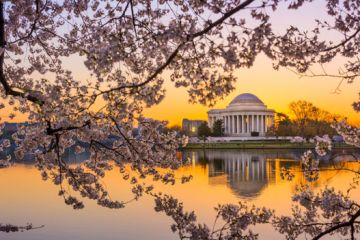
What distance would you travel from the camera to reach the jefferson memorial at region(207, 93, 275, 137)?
103m

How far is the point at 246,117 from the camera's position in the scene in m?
104

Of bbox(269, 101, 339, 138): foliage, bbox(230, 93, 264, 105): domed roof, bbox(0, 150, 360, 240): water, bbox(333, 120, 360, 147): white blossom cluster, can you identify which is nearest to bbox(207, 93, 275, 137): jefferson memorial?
bbox(230, 93, 264, 105): domed roof

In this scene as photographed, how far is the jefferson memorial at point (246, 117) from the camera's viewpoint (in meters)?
103

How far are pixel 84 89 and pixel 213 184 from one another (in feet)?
66.8

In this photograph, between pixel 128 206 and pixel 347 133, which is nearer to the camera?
pixel 347 133

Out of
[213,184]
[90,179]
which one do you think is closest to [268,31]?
[90,179]

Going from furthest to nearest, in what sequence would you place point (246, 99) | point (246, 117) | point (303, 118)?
point (246, 99)
point (246, 117)
point (303, 118)

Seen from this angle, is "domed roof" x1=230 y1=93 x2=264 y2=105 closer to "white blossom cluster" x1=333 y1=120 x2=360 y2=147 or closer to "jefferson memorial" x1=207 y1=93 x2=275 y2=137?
"jefferson memorial" x1=207 y1=93 x2=275 y2=137

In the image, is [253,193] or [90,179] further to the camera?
[253,193]

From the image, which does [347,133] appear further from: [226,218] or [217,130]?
[217,130]

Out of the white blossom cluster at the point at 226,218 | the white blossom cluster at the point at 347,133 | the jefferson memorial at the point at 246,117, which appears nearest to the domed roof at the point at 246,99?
the jefferson memorial at the point at 246,117

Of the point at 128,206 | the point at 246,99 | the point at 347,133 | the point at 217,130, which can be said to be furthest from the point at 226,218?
the point at 246,99

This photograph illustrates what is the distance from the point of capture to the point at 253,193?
21.6 metres

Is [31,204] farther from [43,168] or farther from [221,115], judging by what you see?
[221,115]
